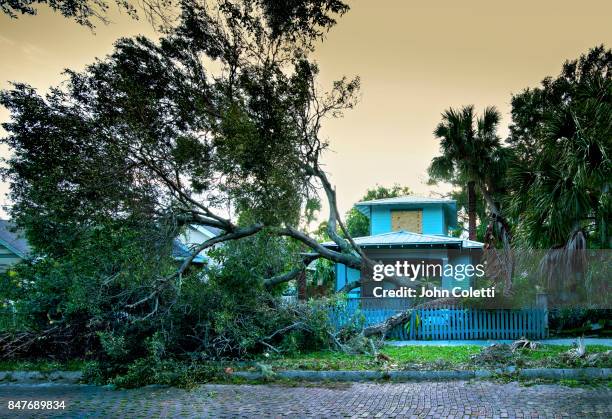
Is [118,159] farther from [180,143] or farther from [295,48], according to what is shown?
[295,48]

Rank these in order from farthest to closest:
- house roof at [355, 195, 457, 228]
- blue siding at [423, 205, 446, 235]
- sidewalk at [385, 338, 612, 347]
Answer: blue siding at [423, 205, 446, 235]
house roof at [355, 195, 457, 228]
sidewalk at [385, 338, 612, 347]

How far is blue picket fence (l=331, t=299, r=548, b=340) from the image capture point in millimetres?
13281

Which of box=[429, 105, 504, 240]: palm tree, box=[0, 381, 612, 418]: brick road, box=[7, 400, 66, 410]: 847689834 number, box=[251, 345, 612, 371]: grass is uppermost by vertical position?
box=[429, 105, 504, 240]: palm tree

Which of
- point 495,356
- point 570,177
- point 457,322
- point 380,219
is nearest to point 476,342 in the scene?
point 457,322

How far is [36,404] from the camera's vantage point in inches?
285

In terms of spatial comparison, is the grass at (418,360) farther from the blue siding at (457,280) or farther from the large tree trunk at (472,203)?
the large tree trunk at (472,203)

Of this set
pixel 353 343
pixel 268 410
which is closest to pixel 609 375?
pixel 353 343

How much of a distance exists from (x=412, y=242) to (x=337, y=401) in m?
14.1

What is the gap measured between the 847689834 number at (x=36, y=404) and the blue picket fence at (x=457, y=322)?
7.69 meters

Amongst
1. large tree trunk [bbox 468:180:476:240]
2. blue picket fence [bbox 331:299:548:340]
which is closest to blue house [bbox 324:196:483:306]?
large tree trunk [bbox 468:180:476:240]

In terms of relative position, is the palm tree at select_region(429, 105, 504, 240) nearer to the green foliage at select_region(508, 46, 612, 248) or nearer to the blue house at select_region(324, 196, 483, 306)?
the blue house at select_region(324, 196, 483, 306)

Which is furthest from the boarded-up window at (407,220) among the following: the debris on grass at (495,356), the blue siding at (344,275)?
the debris on grass at (495,356)

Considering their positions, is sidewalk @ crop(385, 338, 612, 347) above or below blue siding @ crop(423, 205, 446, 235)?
below

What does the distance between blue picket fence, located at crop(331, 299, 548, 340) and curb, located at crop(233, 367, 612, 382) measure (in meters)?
4.32
